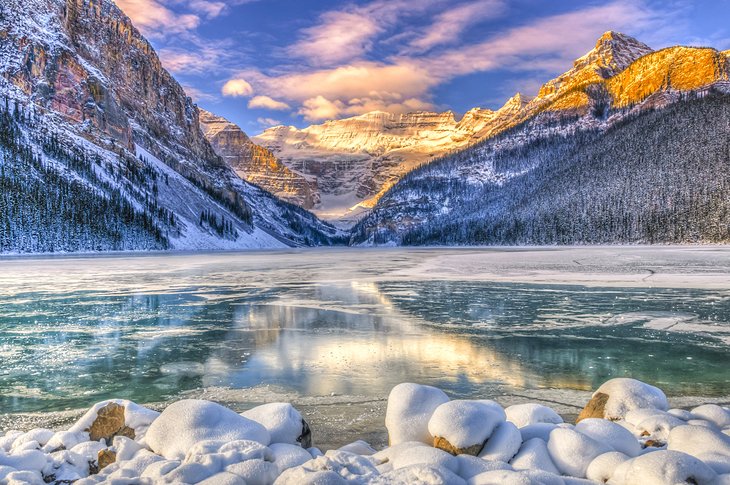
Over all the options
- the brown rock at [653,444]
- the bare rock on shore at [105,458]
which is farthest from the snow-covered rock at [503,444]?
the bare rock on shore at [105,458]

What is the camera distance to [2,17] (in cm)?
15438

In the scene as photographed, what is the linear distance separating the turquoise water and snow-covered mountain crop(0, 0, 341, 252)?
85.7 metres

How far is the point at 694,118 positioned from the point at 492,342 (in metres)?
170

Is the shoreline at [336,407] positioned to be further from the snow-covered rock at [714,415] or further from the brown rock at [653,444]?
the brown rock at [653,444]

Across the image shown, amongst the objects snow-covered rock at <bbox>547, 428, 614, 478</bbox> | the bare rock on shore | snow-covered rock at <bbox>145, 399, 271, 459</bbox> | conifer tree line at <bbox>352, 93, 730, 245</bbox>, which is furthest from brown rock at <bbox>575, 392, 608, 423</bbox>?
conifer tree line at <bbox>352, 93, 730, 245</bbox>

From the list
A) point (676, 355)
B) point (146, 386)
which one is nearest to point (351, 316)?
point (146, 386)

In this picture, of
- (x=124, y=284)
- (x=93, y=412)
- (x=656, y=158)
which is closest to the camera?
Answer: (x=93, y=412)

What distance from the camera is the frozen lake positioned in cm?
732

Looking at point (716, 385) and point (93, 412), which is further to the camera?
point (716, 385)

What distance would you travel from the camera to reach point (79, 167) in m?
120

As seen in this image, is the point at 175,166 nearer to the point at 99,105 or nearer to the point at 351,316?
the point at 99,105

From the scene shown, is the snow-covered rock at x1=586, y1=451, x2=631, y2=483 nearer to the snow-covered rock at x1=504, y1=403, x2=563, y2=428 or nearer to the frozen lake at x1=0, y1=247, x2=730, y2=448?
the snow-covered rock at x1=504, y1=403, x2=563, y2=428

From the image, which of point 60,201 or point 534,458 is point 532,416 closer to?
point 534,458

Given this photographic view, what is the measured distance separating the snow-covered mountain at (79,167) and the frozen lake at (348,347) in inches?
3378
